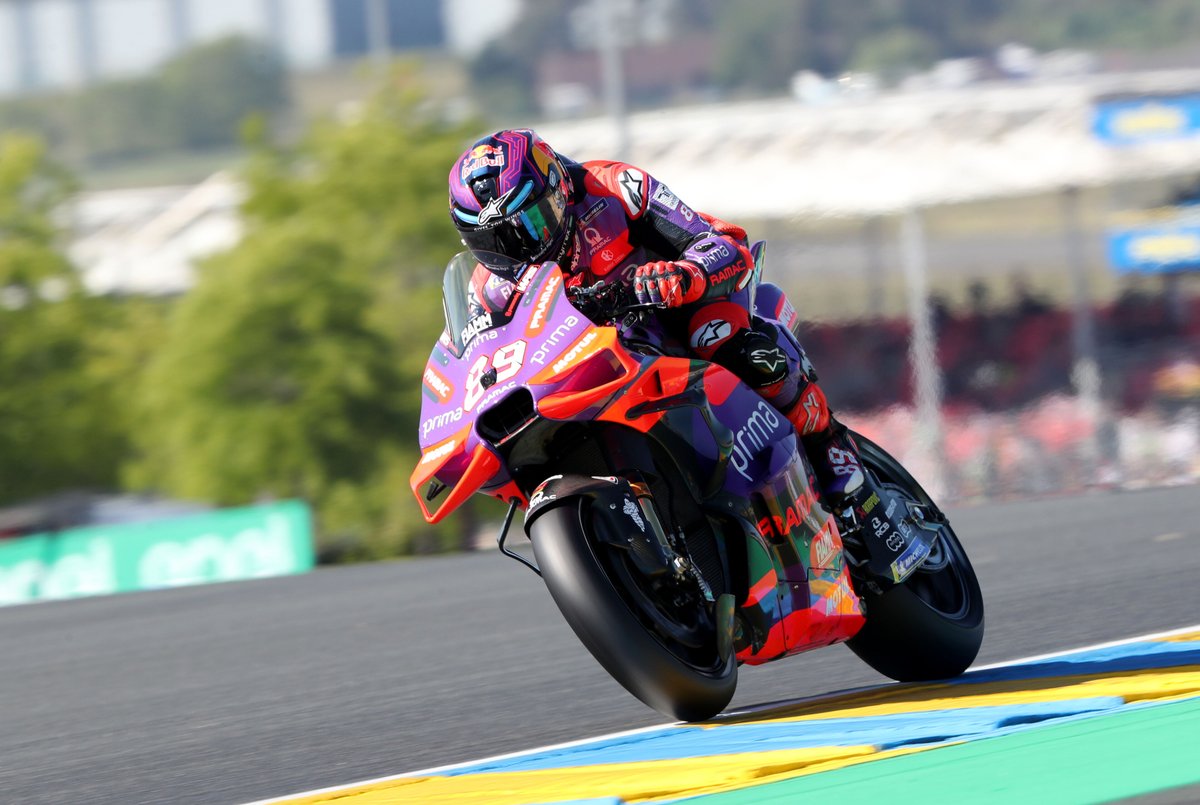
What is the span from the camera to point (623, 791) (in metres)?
3.76

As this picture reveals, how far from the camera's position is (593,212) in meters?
4.77

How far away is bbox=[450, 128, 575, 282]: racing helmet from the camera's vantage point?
450 centimetres

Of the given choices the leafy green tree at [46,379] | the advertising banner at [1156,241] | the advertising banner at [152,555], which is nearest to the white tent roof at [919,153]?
the advertising banner at [1156,241]

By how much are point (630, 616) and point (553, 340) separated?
0.71 meters

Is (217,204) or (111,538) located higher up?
(111,538)

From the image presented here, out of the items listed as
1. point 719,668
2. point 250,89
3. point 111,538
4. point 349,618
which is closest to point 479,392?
point 719,668

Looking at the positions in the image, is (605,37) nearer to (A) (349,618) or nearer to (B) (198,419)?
(B) (198,419)

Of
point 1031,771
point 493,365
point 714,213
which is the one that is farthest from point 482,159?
point 714,213

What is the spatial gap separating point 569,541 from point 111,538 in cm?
994

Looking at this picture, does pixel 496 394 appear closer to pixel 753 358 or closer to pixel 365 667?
pixel 753 358

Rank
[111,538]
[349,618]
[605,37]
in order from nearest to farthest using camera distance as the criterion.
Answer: [349,618], [111,538], [605,37]

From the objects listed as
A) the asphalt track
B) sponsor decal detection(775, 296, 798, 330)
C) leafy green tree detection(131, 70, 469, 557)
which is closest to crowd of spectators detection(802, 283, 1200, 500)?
the asphalt track

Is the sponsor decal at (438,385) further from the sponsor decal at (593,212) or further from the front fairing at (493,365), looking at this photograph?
the sponsor decal at (593,212)

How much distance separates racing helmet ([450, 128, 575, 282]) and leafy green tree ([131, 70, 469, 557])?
17889 millimetres
